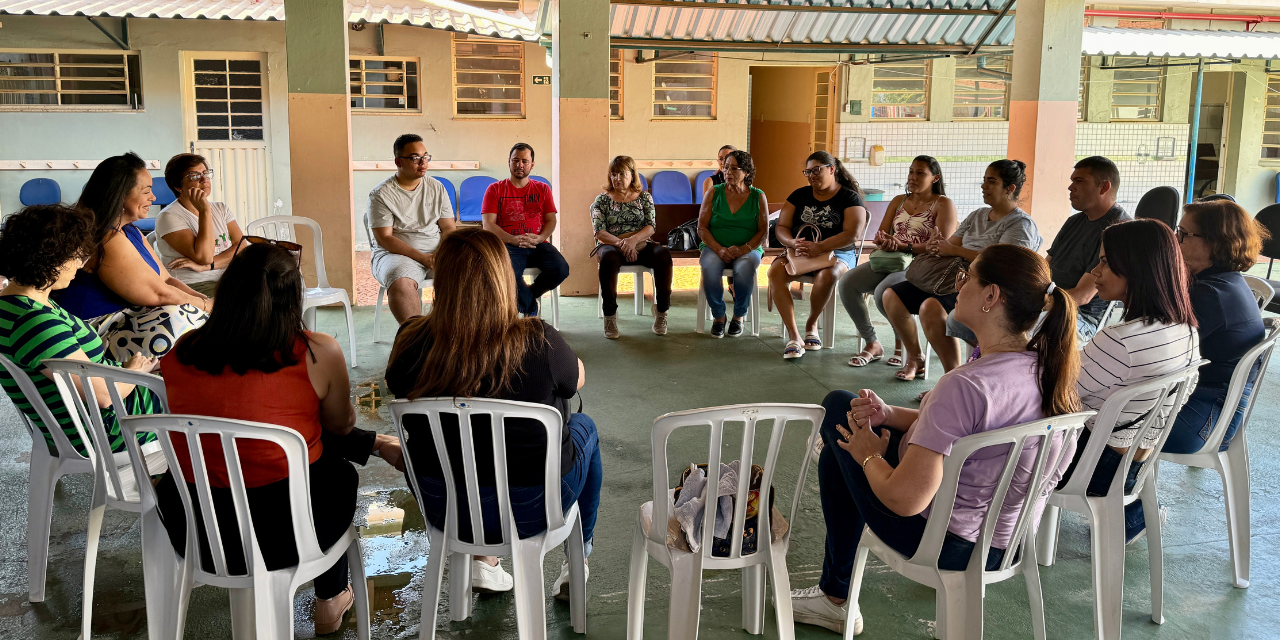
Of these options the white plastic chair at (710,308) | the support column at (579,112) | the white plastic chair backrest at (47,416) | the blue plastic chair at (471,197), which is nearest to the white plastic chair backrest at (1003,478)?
the white plastic chair backrest at (47,416)

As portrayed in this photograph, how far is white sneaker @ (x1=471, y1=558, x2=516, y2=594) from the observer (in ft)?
8.47

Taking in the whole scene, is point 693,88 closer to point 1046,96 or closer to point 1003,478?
point 1046,96

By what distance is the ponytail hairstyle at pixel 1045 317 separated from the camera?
2.01 m

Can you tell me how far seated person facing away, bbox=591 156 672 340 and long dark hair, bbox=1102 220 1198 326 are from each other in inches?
143

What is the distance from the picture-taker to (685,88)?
35.6 ft

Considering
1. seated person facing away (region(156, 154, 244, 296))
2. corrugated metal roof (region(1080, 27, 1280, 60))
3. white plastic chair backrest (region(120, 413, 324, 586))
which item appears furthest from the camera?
corrugated metal roof (region(1080, 27, 1280, 60))

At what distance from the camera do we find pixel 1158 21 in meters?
11.0

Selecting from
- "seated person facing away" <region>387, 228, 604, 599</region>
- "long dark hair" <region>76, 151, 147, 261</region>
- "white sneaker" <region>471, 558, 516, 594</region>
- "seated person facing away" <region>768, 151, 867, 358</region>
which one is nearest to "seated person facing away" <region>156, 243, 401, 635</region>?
"seated person facing away" <region>387, 228, 604, 599</region>

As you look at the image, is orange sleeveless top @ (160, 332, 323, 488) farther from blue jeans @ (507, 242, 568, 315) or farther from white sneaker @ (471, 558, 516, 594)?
blue jeans @ (507, 242, 568, 315)

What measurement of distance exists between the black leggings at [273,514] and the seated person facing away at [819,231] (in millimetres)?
3521

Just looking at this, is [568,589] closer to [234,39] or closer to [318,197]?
[318,197]

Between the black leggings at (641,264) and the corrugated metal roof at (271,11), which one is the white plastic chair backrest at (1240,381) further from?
the corrugated metal roof at (271,11)

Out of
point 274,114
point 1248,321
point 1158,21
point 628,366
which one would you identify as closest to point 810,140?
point 1158,21

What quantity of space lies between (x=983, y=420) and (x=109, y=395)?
210cm
